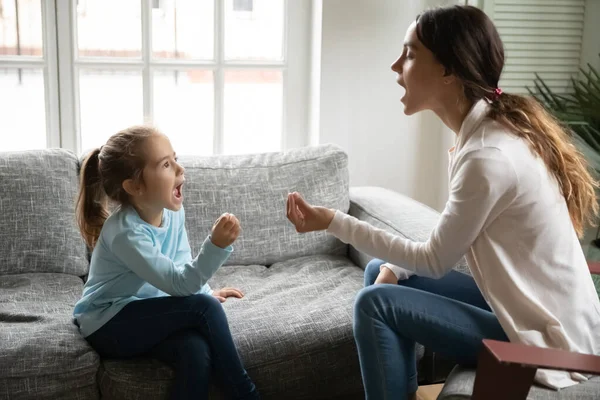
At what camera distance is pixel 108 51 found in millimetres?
2975

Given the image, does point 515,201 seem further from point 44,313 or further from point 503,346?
point 44,313

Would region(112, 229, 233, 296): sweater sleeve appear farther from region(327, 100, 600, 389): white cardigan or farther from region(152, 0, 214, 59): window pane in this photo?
region(152, 0, 214, 59): window pane

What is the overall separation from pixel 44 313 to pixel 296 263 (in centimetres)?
84

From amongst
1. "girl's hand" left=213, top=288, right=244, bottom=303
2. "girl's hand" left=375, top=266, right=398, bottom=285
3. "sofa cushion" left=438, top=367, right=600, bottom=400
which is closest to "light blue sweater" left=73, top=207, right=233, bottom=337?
"girl's hand" left=213, top=288, right=244, bottom=303

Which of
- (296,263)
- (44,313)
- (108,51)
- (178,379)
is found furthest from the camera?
(108,51)

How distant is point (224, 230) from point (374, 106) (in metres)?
1.39

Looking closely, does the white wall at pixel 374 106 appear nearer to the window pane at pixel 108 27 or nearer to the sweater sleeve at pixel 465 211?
the window pane at pixel 108 27

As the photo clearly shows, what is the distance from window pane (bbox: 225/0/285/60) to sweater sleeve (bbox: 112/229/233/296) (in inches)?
51.9

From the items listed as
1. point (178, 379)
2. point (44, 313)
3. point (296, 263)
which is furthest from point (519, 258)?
point (44, 313)

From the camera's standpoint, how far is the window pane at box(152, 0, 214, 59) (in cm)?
301

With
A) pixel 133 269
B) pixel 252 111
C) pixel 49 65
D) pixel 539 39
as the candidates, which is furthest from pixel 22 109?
pixel 539 39

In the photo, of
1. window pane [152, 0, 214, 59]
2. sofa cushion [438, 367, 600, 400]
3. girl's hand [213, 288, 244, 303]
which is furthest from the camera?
window pane [152, 0, 214, 59]

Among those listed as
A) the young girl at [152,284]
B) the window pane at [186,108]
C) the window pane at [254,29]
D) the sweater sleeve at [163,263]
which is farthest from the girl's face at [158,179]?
the window pane at [254,29]

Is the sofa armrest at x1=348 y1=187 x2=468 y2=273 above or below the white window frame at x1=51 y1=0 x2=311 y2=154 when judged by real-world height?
below
